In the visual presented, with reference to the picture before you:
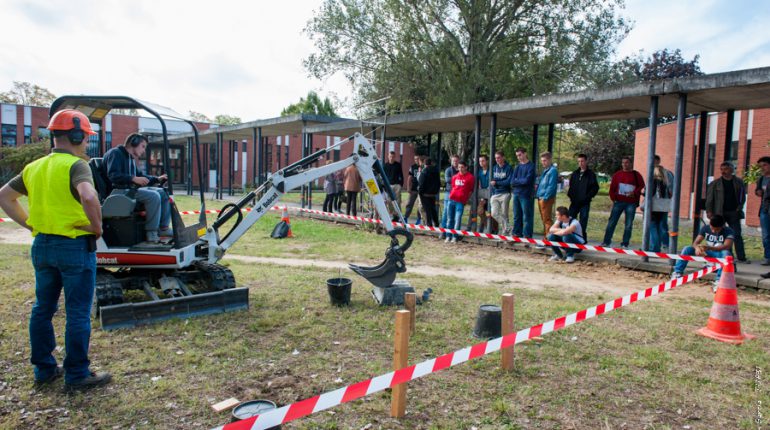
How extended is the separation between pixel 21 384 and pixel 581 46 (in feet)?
69.9

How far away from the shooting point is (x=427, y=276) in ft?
27.6

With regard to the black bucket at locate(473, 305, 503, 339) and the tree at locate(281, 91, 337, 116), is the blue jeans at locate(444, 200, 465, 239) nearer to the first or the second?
the black bucket at locate(473, 305, 503, 339)

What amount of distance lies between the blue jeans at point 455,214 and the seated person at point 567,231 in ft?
8.49

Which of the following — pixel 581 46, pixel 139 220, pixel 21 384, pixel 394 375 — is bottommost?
pixel 21 384

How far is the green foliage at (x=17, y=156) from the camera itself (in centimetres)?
2912

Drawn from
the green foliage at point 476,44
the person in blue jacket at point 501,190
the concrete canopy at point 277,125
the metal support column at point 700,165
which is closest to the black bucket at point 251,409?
the person in blue jacket at point 501,190

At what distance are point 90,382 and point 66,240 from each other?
3.67ft

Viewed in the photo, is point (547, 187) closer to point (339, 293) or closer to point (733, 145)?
point (339, 293)

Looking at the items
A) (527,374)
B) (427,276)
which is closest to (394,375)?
(527,374)

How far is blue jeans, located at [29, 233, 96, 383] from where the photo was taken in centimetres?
384

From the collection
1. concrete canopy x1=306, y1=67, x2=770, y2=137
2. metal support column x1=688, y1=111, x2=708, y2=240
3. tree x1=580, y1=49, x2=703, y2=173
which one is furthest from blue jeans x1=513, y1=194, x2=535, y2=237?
tree x1=580, y1=49, x2=703, y2=173

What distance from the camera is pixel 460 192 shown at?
11930 millimetres

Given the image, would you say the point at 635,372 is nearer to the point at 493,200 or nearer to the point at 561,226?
the point at 561,226

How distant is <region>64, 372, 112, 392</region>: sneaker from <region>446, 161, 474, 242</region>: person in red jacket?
28.8 ft
